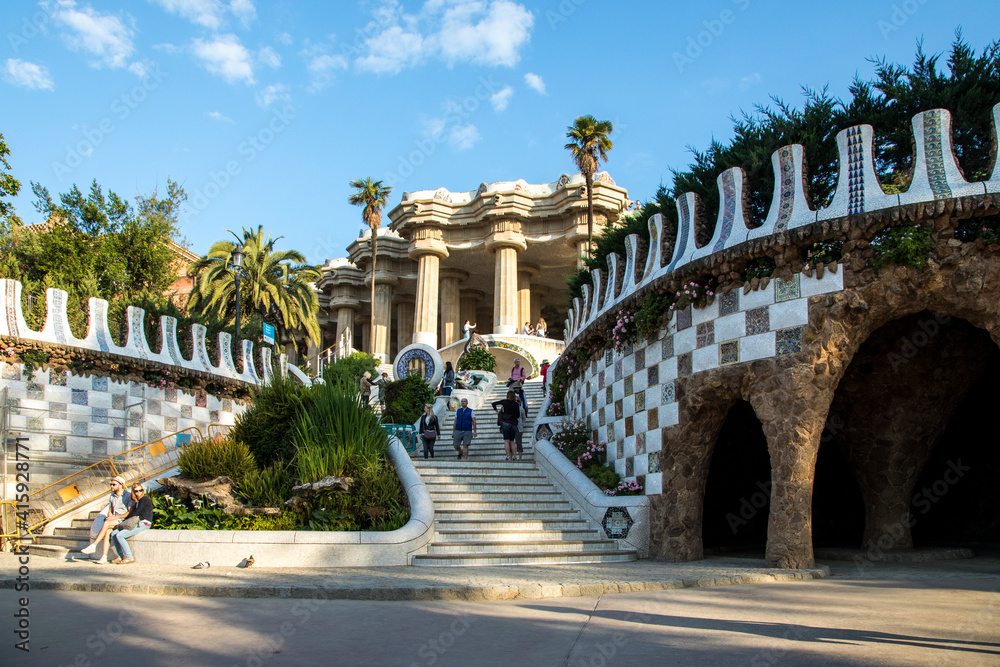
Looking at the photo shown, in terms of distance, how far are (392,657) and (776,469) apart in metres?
6.68

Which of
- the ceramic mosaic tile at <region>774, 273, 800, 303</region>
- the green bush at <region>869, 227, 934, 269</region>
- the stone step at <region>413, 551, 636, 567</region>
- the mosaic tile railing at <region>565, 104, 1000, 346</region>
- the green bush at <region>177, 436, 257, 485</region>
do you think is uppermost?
the mosaic tile railing at <region>565, 104, 1000, 346</region>

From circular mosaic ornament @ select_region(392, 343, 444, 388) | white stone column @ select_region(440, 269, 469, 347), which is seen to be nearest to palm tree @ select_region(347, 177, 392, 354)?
white stone column @ select_region(440, 269, 469, 347)

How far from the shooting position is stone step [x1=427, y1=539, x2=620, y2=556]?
1141cm

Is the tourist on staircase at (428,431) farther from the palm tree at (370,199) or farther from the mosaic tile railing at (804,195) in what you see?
the palm tree at (370,199)

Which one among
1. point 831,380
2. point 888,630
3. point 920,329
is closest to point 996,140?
point 920,329

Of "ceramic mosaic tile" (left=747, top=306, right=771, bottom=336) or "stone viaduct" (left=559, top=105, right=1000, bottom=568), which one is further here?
"ceramic mosaic tile" (left=747, top=306, right=771, bottom=336)

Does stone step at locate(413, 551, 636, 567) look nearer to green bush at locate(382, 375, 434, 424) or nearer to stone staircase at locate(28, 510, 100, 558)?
stone staircase at locate(28, 510, 100, 558)

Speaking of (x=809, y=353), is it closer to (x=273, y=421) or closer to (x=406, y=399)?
(x=273, y=421)

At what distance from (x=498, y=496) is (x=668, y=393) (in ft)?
12.0

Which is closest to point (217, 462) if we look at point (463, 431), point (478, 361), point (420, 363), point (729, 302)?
point (463, 431)

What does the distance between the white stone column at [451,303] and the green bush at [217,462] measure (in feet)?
103

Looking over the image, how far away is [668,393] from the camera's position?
12.2m

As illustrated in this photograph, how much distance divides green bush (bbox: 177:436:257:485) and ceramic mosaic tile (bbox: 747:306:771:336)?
8263mm

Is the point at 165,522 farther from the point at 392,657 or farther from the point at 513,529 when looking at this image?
the point at 392,657
